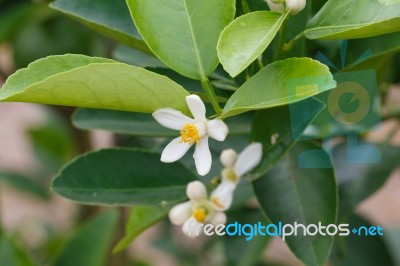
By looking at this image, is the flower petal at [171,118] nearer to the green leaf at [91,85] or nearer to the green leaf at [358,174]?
the green leaf at [91,85]

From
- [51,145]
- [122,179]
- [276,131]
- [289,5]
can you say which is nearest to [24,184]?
[51,145]

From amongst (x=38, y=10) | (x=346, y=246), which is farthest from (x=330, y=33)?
Answer: (x=38, y=10)

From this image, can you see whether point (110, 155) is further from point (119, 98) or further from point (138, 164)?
point (119, 98)

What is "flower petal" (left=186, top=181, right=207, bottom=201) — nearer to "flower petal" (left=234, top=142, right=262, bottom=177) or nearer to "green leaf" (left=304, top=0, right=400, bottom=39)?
"flower petal" (left=234, top=142, right=262, bottom=177)

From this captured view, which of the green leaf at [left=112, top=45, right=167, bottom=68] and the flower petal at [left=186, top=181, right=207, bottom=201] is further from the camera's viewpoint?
the green leaf at [left=112, top=45, right=167, bottom=68]

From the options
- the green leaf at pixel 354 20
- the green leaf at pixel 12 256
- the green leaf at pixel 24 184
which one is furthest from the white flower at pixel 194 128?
the green leaf at pixel 24 184

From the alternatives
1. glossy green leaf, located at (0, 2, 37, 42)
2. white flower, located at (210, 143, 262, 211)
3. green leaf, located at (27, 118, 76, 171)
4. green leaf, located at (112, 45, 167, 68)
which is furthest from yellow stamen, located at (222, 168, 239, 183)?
green leaf, located at (27, 118, 76, 171)
